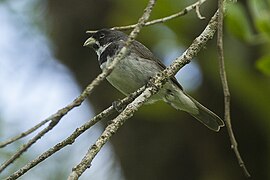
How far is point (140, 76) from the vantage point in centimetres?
401

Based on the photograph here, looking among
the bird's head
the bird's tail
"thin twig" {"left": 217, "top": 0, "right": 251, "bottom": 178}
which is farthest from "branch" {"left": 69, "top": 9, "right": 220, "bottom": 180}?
the bird's head

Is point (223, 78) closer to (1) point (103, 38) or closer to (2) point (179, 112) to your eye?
(1) point (103, 38)

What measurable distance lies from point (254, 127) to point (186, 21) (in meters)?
1.12

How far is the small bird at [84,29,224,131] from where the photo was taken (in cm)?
398

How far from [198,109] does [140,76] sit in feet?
1.64

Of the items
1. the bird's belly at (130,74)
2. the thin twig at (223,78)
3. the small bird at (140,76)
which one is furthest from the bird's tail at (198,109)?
the thin twig at (223,78)

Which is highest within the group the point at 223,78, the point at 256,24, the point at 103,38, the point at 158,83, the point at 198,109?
the point at 103,38

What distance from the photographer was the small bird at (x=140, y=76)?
3984mm

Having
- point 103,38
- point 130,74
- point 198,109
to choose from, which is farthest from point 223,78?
point 103,38

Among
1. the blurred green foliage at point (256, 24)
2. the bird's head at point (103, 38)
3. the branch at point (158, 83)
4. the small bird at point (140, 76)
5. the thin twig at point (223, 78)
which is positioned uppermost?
the bird's head at point (103, 38)

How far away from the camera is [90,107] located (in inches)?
224

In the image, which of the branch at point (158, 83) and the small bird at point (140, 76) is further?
the small bird at point (140, 76)

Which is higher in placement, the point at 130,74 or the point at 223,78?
the point at 130,74

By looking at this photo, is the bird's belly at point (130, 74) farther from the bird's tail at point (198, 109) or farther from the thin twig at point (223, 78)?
the thin twig at point (223, 78)
